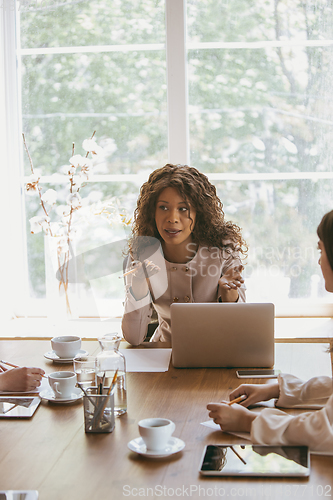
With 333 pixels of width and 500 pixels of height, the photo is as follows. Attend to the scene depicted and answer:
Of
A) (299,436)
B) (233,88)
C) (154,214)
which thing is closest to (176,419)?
(299,436)

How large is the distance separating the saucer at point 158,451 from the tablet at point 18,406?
0.31 meters

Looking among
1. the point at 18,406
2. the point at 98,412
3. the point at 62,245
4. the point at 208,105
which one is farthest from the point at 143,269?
the point at 208,105

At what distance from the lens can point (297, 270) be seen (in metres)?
3.78

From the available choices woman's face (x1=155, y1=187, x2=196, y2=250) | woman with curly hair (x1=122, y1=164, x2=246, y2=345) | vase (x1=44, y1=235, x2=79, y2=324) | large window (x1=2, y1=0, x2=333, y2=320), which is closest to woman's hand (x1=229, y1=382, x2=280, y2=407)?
woman with curly hair (x1=122, y1=164, x2=246, y2=345)

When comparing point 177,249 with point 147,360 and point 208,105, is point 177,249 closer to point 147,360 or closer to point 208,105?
point 147,360

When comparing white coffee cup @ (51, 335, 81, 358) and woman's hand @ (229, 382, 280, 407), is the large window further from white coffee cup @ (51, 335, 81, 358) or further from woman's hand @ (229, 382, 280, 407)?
woman's hand @ (229, 382, 280, 407)

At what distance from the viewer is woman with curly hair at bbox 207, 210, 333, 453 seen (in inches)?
39.6

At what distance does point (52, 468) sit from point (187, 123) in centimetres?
307

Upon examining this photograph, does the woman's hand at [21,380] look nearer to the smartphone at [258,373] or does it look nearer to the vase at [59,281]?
the smartphone at [258,373]

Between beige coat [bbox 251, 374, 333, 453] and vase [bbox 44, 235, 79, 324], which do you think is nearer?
beige coat [bbox 251, 374, 333, 453]

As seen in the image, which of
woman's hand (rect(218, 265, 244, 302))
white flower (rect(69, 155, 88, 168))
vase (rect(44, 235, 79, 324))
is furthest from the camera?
vase (rect(44, 235, 79, 324))

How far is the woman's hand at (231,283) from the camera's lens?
6.15 ft

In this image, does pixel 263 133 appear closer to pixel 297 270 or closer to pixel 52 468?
pixel 297 270

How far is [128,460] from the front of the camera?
991 mm
